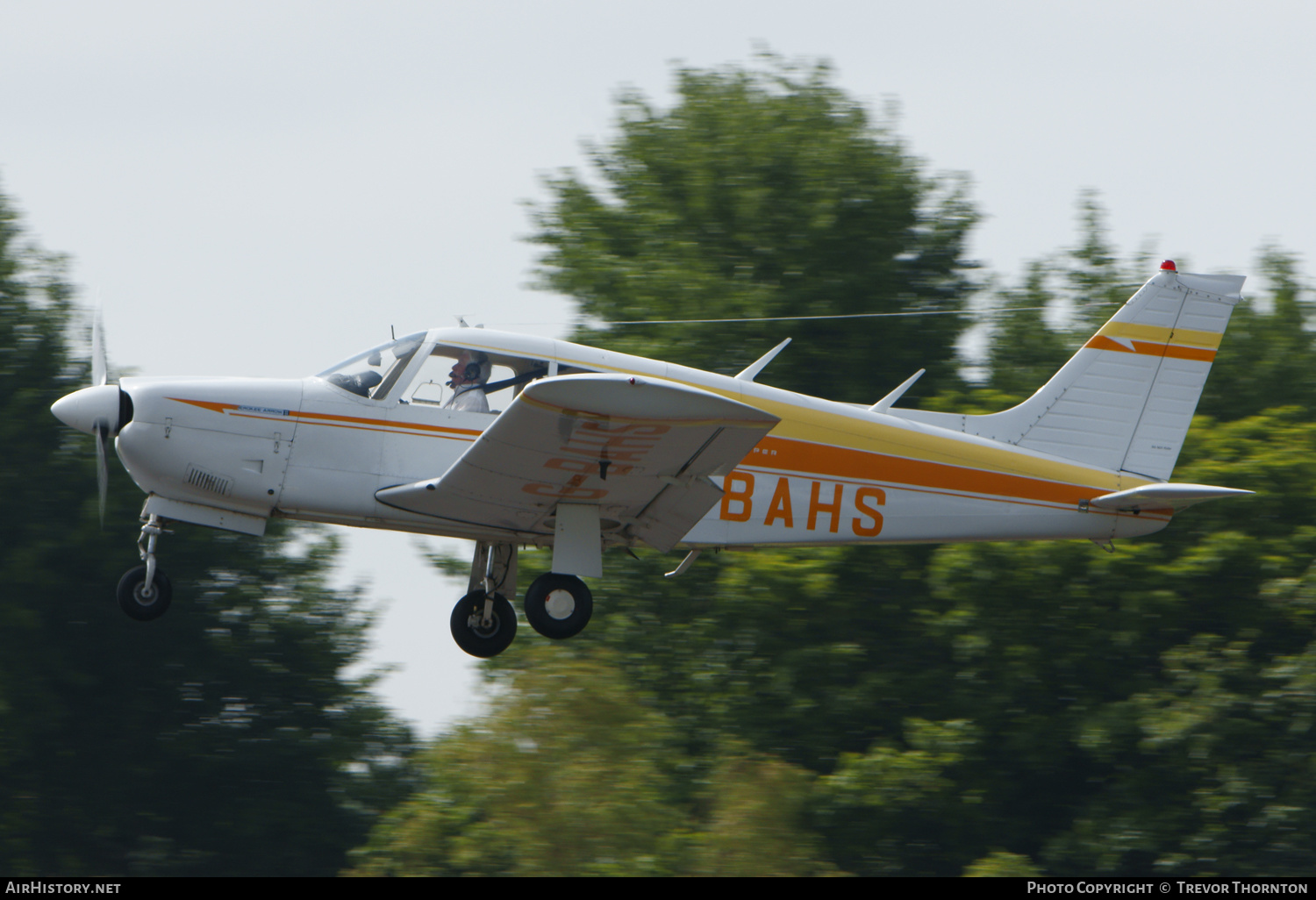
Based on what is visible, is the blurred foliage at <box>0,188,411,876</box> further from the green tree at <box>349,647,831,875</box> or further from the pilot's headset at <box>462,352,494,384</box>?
the pilot's headset at <box>462,352,494,384</box>

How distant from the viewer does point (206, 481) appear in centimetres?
1031

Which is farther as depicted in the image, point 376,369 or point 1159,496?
point 1159,496

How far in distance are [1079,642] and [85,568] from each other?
15014 mm

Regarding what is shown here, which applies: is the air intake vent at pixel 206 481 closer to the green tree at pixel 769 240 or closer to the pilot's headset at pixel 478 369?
the pilot's headset at pixel 478 369

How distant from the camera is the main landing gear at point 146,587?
10.4m

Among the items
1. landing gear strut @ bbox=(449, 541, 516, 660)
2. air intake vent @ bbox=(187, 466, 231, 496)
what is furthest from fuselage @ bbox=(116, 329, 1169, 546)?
landing gear strut @ bbox=(449, 541, 516, 660)

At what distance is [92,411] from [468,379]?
256cm

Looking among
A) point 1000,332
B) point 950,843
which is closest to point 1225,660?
point 950,843

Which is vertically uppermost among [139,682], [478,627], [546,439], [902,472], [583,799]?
[546,439]

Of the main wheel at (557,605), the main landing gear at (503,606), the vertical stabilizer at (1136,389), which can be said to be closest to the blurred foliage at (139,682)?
the main landing gear at (503,606)

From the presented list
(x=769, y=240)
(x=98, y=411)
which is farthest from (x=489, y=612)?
(x=769, y=240)

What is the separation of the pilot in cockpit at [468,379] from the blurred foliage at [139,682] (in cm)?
1366

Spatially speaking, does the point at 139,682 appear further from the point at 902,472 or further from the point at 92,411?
the point at 902,472

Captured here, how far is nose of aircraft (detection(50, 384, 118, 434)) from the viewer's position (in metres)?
10.1
